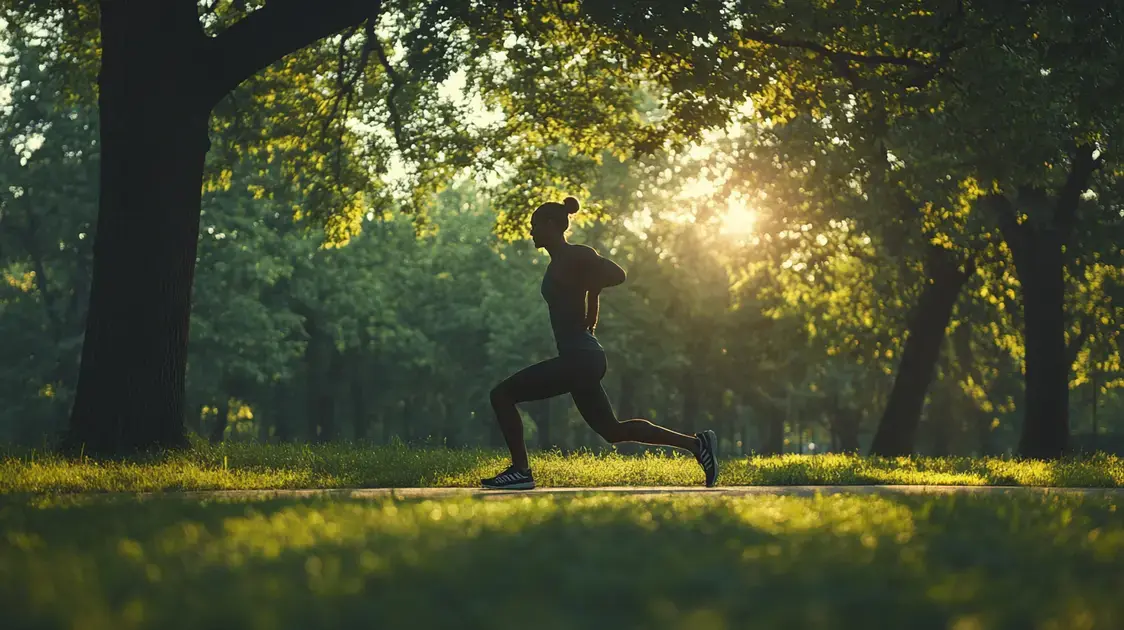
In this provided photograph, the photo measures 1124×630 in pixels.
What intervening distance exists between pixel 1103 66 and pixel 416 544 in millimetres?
11861

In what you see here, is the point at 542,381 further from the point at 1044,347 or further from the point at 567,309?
the point at 1044,347

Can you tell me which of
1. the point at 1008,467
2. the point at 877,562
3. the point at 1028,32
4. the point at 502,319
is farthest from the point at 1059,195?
the point at 502,319

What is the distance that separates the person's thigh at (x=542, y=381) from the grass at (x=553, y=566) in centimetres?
264

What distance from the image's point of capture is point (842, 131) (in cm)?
1848

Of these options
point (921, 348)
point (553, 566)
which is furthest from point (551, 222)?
point (921, 348)

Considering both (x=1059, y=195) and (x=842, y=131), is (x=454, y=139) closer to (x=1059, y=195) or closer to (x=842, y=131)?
(x=842, y=131)

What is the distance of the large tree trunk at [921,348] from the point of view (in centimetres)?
2817

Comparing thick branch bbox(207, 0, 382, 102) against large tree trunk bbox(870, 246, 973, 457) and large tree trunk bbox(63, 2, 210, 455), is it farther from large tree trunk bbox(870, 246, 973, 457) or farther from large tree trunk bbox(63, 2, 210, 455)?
large tree trunk bbox(870, 246, 973, 457)

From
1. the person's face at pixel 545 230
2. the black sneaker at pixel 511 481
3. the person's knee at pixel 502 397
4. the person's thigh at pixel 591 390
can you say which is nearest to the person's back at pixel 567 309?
the person's thigh at pixel 591 390

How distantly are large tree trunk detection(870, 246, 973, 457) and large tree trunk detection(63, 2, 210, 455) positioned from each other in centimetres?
1708

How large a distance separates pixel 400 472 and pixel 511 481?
1.92m

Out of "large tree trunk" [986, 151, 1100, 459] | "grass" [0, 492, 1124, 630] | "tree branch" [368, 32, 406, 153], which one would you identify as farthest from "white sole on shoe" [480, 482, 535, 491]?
"large tree trunk" [986, 151, 1100, 459]

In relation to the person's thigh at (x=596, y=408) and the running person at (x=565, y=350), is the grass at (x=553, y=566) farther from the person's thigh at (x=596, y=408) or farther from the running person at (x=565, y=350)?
the person's thigh at (x=596, y=408)

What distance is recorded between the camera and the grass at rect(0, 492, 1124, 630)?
4.09 meters
